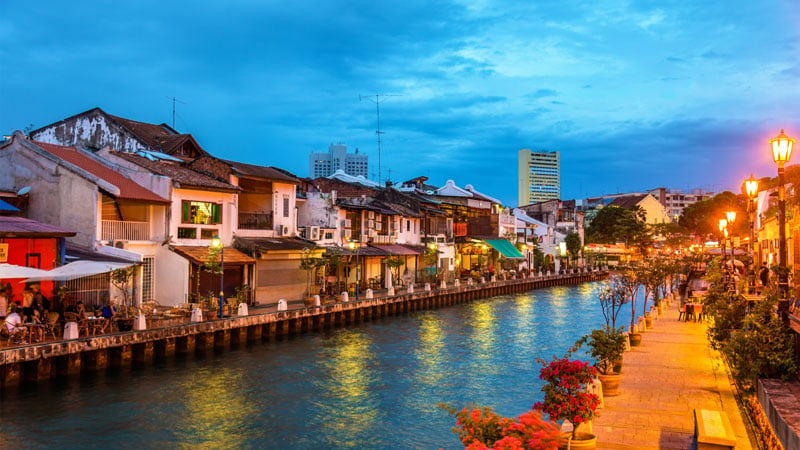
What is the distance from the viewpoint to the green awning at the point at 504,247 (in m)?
65.4

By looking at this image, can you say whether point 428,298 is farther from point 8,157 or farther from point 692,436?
point 692,436

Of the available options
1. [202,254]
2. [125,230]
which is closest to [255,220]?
[202,254]

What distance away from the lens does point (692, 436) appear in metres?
11.6

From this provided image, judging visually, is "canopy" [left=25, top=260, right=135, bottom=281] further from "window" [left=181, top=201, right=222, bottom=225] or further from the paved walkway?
the paved walkway

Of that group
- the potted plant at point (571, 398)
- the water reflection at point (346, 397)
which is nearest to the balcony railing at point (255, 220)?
the water reflection at point (346, 397)

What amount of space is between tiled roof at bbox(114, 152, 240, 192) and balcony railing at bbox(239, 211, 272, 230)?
276 cm

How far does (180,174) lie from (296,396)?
53.2ft

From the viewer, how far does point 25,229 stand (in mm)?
20812

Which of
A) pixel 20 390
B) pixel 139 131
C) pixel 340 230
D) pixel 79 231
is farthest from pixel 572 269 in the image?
pixel 20 390

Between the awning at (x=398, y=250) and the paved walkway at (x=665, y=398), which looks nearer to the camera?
the paved walkway at (x=665, y=398)

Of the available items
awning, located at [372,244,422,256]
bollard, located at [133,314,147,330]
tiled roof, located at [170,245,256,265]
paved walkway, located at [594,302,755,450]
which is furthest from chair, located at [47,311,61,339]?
awning, located at [372,244,422,256]

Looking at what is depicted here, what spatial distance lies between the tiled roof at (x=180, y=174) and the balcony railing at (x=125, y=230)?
2.61 meters

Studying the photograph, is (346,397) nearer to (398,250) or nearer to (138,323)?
(138,323)

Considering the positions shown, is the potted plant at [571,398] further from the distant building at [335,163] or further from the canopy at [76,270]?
the distant building at [335,163]
